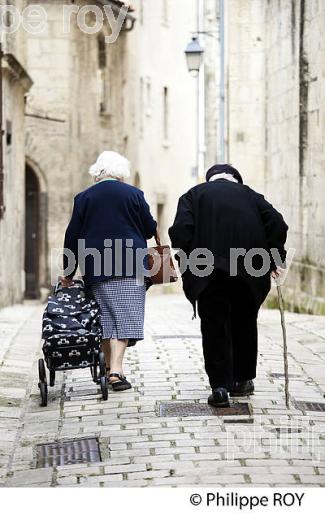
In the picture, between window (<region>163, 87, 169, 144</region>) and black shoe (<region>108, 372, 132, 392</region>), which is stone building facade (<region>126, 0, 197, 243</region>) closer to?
window (<region>163, 87, 169, 144</region>)

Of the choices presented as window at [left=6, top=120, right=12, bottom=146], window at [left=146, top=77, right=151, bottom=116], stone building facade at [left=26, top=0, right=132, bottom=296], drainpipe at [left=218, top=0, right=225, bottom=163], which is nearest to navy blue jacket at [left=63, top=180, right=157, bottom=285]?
window at [left=6, top=120, right=12, bottom=146]

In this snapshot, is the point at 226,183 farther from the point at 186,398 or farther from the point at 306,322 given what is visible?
the point at 306,322

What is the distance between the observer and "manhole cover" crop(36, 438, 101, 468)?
21.7 feet

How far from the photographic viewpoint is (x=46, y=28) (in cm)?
2834

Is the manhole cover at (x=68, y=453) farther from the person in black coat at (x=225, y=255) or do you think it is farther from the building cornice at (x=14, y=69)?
the building cornice at (x=14, y=69)

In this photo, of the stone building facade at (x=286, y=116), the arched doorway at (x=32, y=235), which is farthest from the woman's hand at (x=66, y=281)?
the arched doorway at (x=32, y=235)

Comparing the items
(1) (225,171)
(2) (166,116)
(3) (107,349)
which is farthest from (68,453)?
(2) (166,116)

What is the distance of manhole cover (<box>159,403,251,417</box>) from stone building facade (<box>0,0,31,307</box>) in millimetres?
10376

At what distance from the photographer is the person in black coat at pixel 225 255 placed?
7.94 m

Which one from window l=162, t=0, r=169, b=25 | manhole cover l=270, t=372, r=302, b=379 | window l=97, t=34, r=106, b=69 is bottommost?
manhole cover l=270, t=372, r=302, b=379

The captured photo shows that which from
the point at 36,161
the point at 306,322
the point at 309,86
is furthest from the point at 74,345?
the point at 36,161

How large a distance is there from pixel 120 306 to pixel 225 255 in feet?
3.53

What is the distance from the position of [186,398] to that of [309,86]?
8.88 m

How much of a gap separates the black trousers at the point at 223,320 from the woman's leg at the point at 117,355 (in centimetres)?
86
